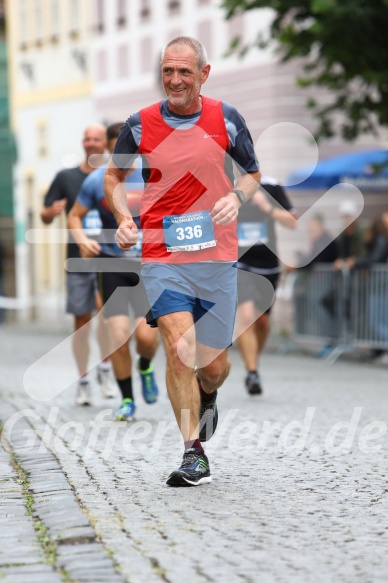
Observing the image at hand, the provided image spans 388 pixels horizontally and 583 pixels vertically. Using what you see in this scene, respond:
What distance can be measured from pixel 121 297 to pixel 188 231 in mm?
3290

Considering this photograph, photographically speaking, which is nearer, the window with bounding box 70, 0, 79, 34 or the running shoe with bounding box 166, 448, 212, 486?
the running shoe with bounding box 166, 448, 212, 486

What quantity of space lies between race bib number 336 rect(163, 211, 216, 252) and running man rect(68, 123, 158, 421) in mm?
2942

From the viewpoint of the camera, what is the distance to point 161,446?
878cm

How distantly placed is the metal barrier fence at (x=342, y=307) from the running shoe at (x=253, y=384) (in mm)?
5450

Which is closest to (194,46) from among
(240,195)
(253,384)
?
(240,195)

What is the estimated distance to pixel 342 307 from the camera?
18.8 metres

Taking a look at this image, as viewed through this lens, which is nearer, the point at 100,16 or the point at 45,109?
the point at 100,16

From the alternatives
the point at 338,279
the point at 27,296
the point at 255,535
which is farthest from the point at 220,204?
the point at 27,296

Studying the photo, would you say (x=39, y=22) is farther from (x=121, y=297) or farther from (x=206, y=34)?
(x=121, y=297)

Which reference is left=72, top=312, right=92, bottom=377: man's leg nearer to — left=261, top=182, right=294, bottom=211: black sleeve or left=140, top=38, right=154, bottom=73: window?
left=261, top=182, right=294, bottom=211: black sleeve

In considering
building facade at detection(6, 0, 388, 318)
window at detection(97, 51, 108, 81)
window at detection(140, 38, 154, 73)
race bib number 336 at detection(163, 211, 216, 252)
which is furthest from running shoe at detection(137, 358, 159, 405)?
window at detection(97, 51, 108, 81)

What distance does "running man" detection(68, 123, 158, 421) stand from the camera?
406 inches

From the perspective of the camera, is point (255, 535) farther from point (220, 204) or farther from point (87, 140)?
point (87, 140)

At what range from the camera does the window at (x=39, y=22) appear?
42.1 m
